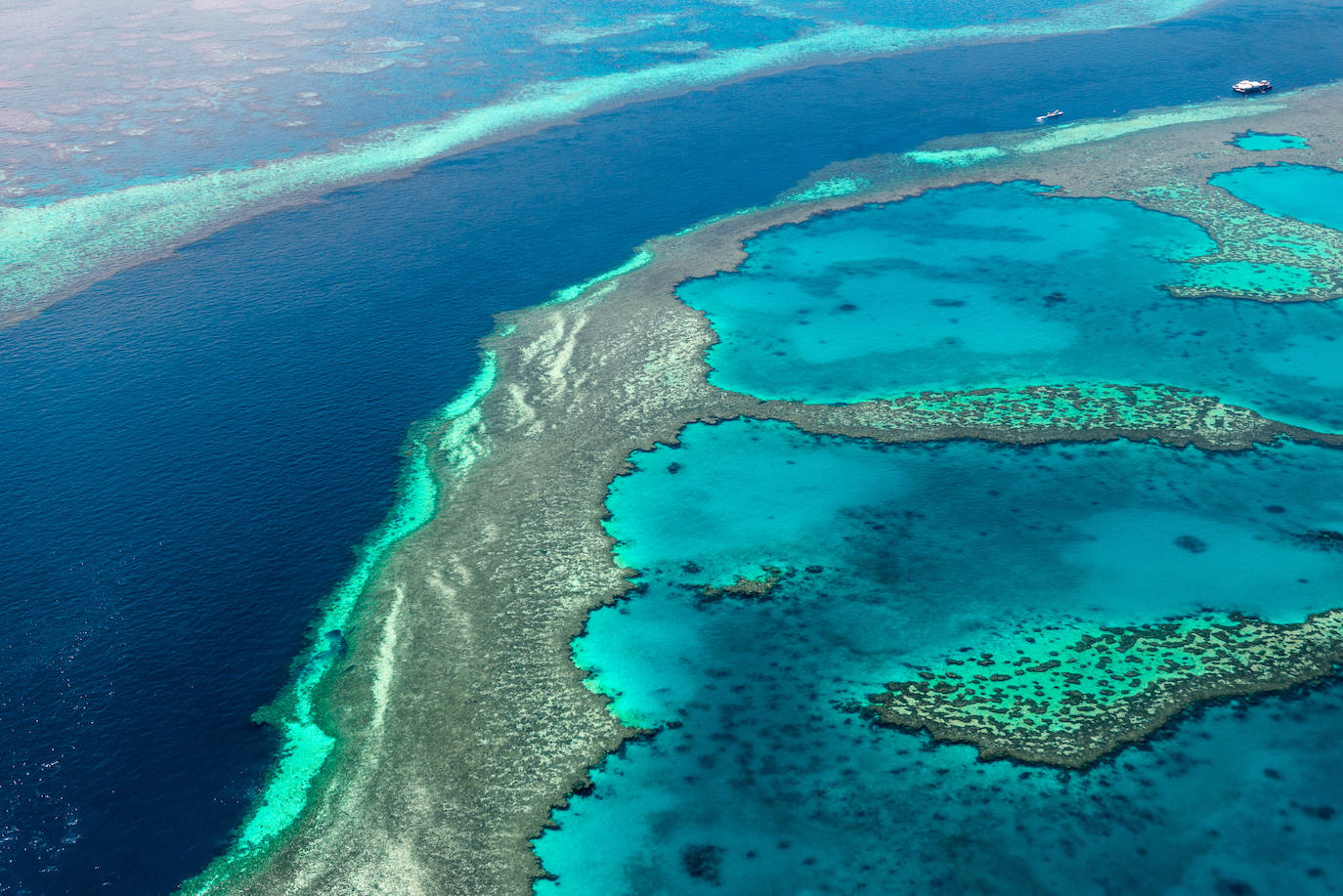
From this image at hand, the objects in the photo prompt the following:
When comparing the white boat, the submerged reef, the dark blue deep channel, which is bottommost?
the submerged reef

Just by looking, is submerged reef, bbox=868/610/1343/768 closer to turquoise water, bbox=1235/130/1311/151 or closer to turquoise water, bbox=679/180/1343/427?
turquoise water, bbox=679/180/1343/427

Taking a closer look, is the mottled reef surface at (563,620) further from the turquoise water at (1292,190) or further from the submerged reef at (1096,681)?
the turquoise water at (1292,190)

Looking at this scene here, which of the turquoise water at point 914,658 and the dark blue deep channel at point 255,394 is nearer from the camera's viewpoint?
the turquoise water at point 914,658

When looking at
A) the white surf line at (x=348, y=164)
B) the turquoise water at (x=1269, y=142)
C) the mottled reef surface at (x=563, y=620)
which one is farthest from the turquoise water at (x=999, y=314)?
the white surf line at (x=348, y=164)

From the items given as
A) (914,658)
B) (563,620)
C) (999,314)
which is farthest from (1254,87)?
(563,620)

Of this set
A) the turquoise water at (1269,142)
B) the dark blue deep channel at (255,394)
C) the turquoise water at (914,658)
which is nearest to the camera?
the turquoise water at (914,658)

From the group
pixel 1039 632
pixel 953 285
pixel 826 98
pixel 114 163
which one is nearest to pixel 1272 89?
pixel 826 98

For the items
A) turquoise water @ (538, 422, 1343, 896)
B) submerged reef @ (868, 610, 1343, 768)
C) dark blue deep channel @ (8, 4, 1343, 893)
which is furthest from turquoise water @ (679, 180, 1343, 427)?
submerged reef @ (868, 610, 1343, 768)
